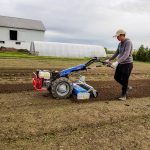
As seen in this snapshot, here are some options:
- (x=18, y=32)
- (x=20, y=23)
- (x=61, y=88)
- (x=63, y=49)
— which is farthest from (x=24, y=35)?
(x=61, y=88)

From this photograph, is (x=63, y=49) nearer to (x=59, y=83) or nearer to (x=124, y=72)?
(x=124, y=72)

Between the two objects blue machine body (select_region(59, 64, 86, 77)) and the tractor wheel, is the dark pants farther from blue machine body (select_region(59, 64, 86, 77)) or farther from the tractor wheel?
the tractor wheel

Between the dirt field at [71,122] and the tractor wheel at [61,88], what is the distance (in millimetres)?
193

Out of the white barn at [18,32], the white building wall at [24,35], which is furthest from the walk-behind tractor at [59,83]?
the white building wall at [24,35]

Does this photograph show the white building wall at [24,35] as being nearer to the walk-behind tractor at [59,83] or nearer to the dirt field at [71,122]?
the dirt field at [71,122]

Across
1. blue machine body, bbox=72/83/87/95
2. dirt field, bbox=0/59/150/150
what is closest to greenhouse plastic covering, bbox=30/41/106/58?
dirt field, bbox=0/59/150/150

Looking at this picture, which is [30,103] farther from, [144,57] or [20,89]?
[144,57]

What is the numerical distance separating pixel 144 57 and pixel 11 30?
2144cm

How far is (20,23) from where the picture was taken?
1945 inches

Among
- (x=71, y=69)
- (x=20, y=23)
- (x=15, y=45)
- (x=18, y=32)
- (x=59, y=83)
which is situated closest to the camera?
(x=59, y=83)

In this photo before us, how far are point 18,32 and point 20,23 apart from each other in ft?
6.33

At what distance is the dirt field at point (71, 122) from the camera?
5.48m

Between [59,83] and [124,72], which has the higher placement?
[124,72]

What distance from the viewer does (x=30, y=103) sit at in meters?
7.98
